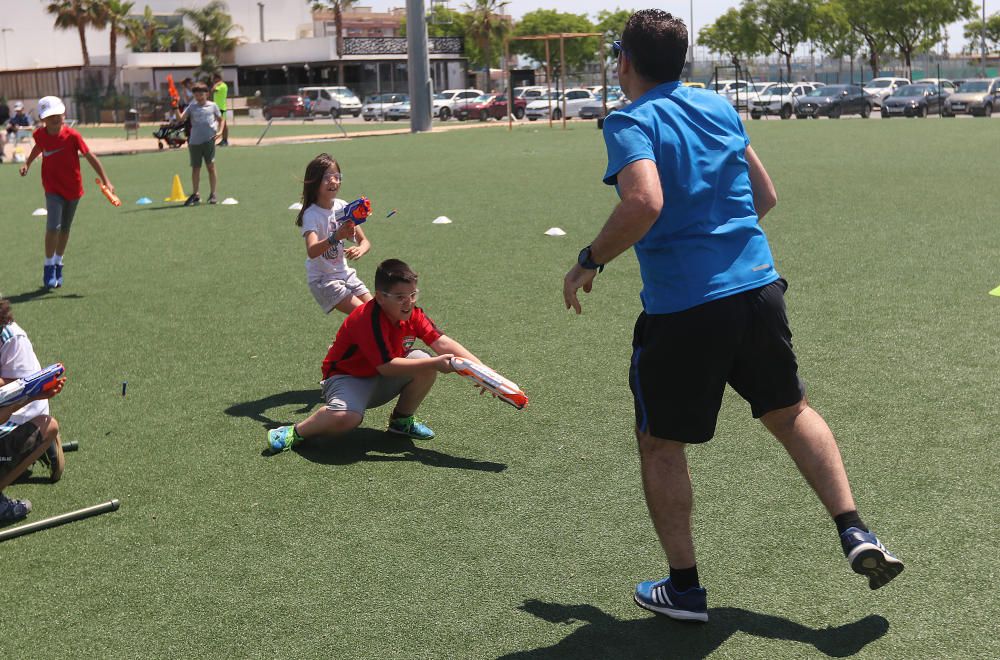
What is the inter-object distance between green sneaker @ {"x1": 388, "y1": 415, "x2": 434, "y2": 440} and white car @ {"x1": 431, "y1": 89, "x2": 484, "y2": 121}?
53.1 metres

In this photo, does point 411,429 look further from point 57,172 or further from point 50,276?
point 57,172

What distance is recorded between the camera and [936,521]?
455 centimetres

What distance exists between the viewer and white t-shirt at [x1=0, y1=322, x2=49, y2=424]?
5.03m

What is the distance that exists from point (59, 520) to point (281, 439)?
1.20 metres

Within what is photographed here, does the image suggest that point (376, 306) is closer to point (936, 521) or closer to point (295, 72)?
point (936, 521)

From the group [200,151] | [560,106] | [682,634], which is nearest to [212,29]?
[560,106]

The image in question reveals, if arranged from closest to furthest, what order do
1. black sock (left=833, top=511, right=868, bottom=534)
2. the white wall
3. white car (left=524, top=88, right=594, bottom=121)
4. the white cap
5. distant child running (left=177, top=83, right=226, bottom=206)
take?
black sock (left=833, top=511, right=868, bottom=534)
the white cap
distant child running (left=177, top=83, right=226, bottom=206)
white car (left=524, top=88, right=594, bottom=121)
the white wall

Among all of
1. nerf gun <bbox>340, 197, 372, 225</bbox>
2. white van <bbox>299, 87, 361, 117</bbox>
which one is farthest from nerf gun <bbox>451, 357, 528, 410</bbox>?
white van <bbox>299, 87, 361, 117</bbox>

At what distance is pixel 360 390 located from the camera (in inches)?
232

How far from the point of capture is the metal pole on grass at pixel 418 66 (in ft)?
133

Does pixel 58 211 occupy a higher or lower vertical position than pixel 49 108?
lower

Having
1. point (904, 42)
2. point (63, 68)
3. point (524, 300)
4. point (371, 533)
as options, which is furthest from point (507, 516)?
point (904, 42)

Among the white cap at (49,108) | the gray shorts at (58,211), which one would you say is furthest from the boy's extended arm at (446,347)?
the gray shorts at (58,211)

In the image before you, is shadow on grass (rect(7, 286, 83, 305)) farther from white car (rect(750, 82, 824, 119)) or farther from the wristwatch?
white car (rect(750, 82, 824, 119))
